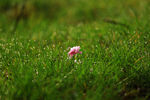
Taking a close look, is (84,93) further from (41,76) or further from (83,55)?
(83,55)

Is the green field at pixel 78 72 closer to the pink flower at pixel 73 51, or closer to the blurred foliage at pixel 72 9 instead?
the pink flower at pixel 73 51

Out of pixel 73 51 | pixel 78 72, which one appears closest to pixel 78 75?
pixel 78 72

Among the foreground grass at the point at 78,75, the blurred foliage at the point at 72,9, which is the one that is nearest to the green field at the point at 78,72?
the foreground grass at the point at 78,75

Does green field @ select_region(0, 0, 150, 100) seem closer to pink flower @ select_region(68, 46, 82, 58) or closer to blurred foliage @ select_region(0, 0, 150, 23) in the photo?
pink flower @ select_region(68, 46, 82, 58)

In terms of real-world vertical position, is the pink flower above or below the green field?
above

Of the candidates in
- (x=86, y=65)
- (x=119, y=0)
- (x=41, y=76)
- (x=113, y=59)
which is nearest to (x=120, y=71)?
(x=113, y=59)

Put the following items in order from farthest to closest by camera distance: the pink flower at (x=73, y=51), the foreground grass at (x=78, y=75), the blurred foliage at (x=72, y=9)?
the blurred foliage at (x=72, y=9)
the pink flower at (x=73, y=51)
the foreground grass at (x=78, y=75)

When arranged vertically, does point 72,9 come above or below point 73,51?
above

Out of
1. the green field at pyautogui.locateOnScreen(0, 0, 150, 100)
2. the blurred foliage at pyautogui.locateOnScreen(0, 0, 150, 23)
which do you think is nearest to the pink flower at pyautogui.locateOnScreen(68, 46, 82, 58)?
the green field at pyautogui.locateOnScreen(0, 0, 150, 100)

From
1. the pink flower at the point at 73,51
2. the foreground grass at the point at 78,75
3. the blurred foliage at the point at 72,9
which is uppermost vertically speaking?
the blurred foliage at the point at 72,9

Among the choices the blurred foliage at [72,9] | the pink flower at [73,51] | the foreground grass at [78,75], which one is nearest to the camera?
the foreground grass at [78,75]

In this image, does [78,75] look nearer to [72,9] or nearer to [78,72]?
[78,72]

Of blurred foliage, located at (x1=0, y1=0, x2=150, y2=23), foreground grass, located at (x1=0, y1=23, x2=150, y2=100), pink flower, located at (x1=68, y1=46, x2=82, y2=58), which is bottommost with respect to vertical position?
foreground grass, located at (x1=0, y1=23, x2=150, y2=100)

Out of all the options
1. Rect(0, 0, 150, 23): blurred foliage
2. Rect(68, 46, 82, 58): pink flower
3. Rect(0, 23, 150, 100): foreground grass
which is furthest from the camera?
Rect(0, 0, 150, 23): blurred foliage
